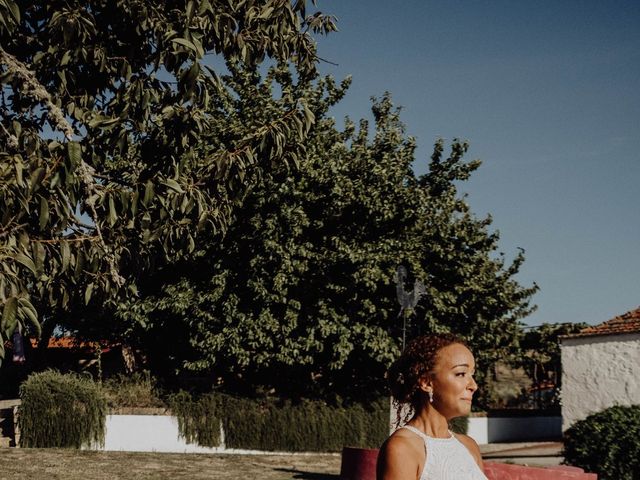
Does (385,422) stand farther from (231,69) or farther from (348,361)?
(231,69)

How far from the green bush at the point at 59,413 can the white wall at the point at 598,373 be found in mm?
14765

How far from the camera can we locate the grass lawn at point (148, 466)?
14.8 meters

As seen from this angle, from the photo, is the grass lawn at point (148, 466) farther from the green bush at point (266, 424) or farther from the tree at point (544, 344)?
the tree at point (544, 344)

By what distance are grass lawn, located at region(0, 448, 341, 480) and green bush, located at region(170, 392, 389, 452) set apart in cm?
253

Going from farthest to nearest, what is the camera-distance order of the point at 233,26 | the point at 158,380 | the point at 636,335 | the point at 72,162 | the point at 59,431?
the point at 158,380 < the point at 636,335 < the point at 59,431 < the point at 233,26 < the point at 72,162

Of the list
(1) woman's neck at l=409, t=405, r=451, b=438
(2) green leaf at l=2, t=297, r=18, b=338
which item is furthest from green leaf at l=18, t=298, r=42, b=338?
(1) woman's neck at l=409, t=405, r=451, b=438

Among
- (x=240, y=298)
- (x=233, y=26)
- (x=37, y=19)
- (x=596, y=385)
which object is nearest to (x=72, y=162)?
(x=233, y=26)

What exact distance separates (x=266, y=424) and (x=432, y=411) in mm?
20250

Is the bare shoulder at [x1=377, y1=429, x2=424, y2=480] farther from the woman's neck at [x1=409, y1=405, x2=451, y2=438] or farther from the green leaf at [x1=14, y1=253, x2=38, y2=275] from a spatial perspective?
the green leaf at [x1=14, y1=253, x2=38, y2=275]

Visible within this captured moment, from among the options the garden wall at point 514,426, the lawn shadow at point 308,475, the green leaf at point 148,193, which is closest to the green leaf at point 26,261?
the green leaf at point 148,193

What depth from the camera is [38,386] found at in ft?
66.7

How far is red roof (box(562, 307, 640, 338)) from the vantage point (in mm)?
22922

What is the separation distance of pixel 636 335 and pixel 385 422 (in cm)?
850

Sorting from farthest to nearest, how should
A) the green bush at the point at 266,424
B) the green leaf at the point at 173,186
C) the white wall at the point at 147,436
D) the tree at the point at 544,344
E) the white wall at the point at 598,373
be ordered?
the tree at the point at 544,344, the white wall at the point at 598,373, the green bush at the point at 266,424, the white wall at the point at 147,436, the green leaf at the point at 173,186
